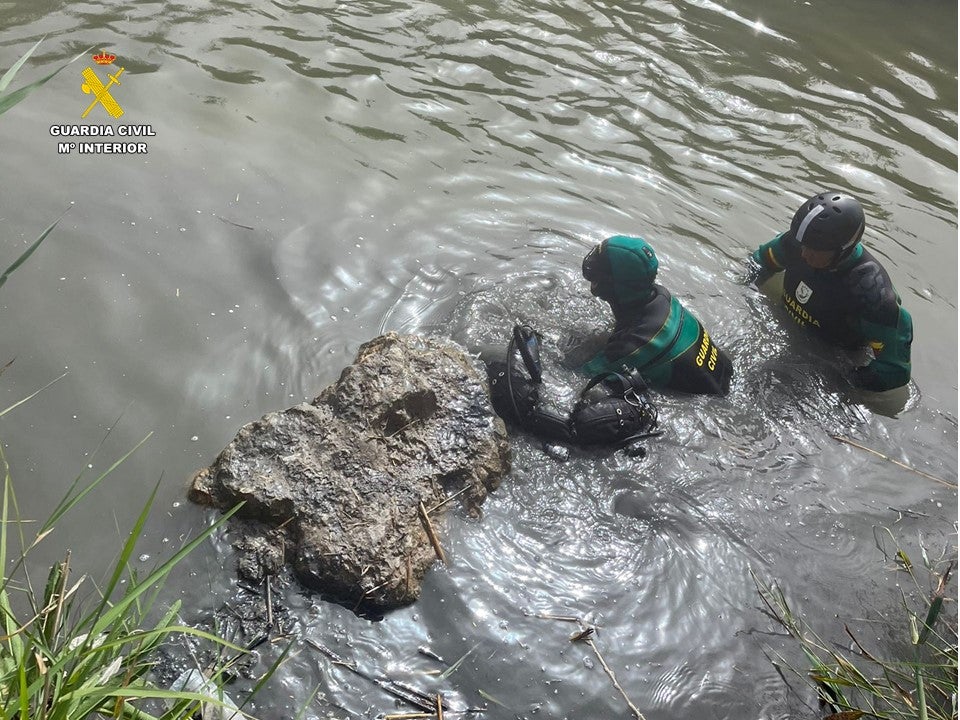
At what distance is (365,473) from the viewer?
3.15m

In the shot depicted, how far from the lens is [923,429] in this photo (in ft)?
15.1

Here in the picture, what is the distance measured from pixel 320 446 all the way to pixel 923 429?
365 centimetres

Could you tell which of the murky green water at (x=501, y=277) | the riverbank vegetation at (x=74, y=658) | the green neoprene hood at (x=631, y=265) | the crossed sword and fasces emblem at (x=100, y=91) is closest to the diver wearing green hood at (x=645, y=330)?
the green neoprene hood at (x=631, y=265)

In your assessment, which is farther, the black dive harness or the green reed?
the black dive harness

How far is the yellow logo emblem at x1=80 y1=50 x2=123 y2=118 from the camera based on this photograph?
17.0 feet

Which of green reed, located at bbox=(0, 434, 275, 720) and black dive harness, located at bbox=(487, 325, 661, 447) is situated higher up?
green reed, located at bbox=(0, 434, 275, 720)

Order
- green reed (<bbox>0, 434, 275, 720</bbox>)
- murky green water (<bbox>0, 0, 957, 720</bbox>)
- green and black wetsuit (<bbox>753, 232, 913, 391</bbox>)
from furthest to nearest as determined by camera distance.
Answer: green and black wetsuit (<bbox>753, 232, 913, 391</bbox>) < murky green water (<bbox>0, 0, 957, 720</bbox>) < green reed (<bbox>0, 434, 275, 720</bbox>)

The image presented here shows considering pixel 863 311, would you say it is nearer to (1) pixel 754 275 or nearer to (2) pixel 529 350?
(1) pixel 754 275

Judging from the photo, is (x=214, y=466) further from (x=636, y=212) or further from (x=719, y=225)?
(x=719, y=225)

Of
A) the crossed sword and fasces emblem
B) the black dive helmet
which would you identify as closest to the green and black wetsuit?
the black dive helmet

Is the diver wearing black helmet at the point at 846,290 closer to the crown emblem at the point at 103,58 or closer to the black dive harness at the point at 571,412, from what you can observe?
the black dive harness at the point at 571,412

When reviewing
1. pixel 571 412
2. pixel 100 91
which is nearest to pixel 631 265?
pixel 571 412

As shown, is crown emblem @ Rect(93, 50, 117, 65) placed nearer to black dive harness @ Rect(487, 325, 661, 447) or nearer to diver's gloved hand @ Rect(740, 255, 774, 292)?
black dive harness @ Rect(487, 325, 661, 447)

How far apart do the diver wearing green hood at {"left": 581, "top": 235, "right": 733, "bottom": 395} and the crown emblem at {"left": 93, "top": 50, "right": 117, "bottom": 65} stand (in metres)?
3.91
